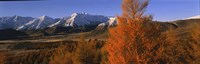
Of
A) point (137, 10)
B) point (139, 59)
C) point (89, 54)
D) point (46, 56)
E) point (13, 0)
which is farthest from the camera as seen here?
point (46, 56)

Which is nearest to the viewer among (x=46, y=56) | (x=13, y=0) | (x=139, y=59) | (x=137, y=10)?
(x=13, y=0)

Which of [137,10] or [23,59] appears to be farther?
[23,59]

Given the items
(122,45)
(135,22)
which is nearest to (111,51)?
(122,45)

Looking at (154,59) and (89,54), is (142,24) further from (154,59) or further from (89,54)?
(89,54)

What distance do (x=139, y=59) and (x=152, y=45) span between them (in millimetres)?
956

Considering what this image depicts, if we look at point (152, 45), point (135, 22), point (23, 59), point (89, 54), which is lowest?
point (23, 59)

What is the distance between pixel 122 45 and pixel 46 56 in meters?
45.2

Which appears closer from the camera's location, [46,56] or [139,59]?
[139,59]

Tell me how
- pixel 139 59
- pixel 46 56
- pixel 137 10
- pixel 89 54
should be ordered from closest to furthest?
1. pixel 139 59
2. pixel 137 10
3. pixel 89 54
4. pixel 46 56

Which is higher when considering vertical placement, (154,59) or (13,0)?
(13,0)

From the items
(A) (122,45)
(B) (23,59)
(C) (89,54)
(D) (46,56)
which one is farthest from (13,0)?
(B) (23,59)

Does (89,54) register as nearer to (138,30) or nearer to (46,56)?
(138,30)

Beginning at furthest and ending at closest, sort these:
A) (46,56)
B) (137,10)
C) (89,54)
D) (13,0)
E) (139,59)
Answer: (46,56)
(89,54)
(137,10)
(139,59)
(13,0)

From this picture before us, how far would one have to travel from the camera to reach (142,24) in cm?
1781
